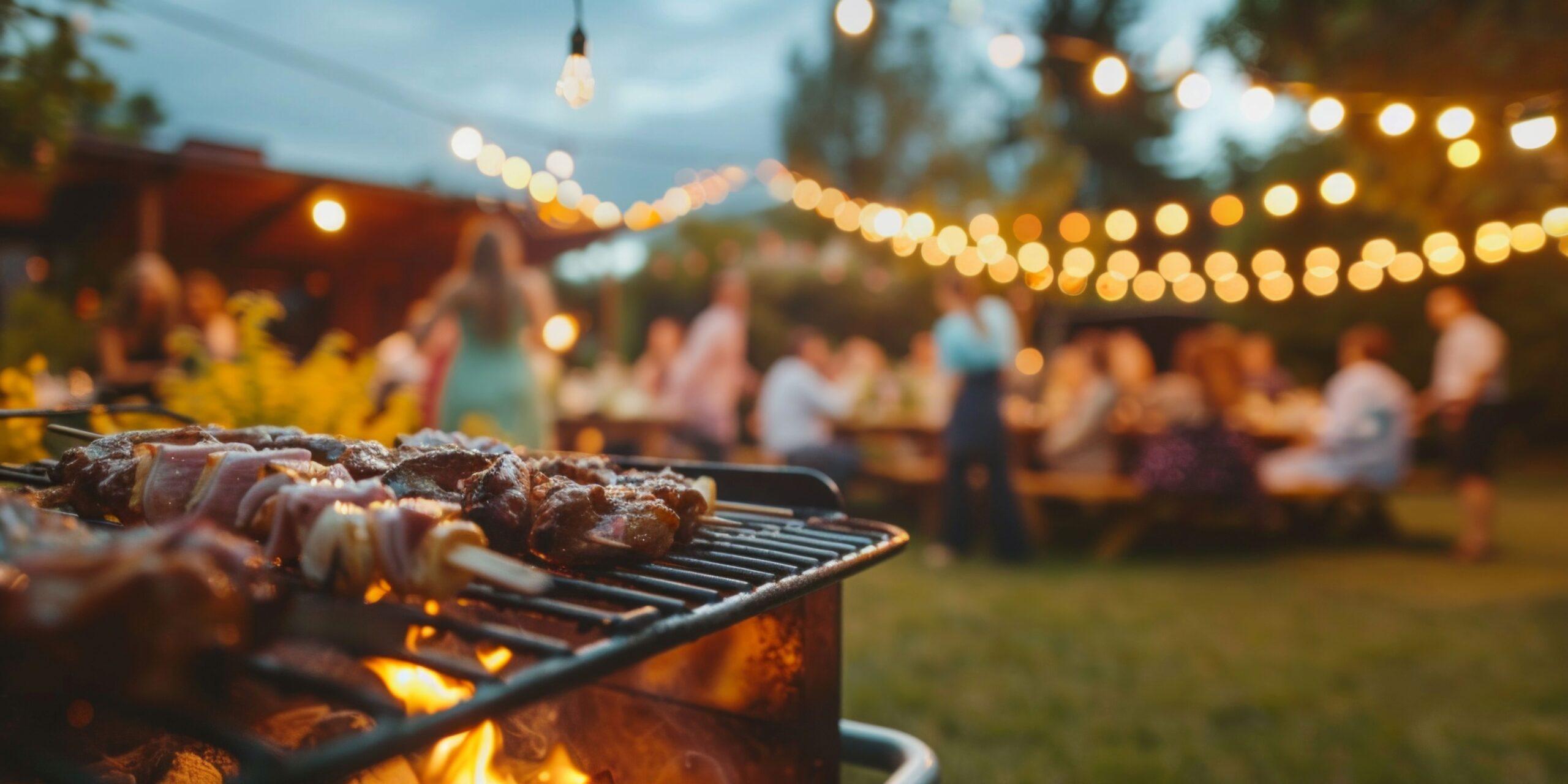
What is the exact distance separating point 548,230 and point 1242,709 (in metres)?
9.18

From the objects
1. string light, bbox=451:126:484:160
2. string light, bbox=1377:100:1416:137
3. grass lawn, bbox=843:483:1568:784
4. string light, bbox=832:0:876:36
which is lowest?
grass lawn, bbox=843:483:1568:784

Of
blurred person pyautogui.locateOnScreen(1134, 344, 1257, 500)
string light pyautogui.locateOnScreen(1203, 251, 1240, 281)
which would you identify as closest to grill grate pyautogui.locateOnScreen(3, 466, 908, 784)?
blurred person pyautogui.locateOnScreen(1134, 344, 1257, 500)

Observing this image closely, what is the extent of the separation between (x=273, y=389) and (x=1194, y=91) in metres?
6.00

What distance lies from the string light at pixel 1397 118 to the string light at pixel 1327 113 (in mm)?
215

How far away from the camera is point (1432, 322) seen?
1759 centimetres

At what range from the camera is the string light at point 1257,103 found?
5.74m

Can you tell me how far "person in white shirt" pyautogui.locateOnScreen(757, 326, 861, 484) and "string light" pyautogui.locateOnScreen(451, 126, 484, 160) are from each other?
3475mm

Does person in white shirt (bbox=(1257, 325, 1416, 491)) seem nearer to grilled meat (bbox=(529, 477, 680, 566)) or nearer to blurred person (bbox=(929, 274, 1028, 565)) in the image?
blurred person (bbox=(929, 274, 1028, 565))

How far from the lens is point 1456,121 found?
4.91 meters

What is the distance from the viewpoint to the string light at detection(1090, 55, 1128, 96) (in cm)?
599

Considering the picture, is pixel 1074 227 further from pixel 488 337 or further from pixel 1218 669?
pixel 488 337

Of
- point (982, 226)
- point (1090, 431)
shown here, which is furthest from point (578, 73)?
point (982, 226)

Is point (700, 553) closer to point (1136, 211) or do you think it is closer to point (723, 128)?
point (1136, 211)

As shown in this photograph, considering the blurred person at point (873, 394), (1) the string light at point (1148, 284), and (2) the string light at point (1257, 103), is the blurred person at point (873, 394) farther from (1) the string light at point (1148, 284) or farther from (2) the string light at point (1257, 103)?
(1) the string light at point (1148, 284)
